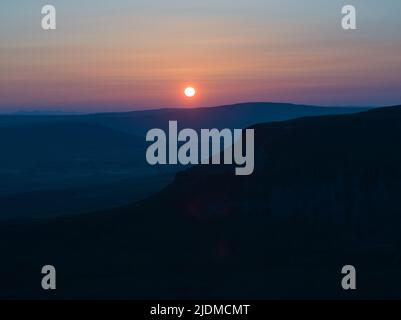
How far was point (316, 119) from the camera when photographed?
65.1m

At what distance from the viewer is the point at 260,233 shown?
5628 centimetres

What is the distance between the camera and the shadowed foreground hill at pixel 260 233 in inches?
2020

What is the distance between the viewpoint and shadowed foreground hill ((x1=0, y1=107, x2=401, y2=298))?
2020 inches

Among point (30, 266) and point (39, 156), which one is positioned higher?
point (39, 156)

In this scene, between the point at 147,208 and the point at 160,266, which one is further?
the point at 147,208

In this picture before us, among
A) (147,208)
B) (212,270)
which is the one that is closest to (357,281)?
(212,270)

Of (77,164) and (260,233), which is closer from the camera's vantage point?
(260,233)

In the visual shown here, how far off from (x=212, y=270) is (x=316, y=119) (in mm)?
17975
